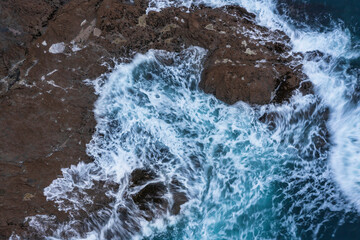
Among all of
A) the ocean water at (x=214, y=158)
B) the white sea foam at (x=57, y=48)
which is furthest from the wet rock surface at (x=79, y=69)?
the ocean water at (x=214, y=158)

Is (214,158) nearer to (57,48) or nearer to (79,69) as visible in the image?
(79,69)

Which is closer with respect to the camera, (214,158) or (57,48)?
(214,158)

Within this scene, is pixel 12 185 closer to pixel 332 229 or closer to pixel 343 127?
pixel 332 229

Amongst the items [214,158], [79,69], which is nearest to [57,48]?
[79,69]

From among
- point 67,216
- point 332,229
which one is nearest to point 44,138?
point 67,216

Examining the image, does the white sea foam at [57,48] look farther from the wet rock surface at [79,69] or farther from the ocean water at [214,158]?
the ocean water at [214,158]
